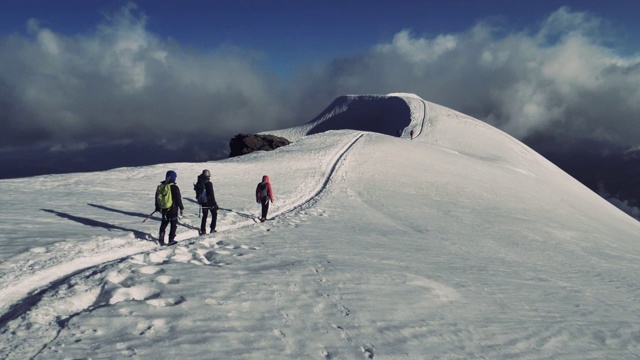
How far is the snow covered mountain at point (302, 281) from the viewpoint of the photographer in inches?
207

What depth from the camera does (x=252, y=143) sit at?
53031 millimetres

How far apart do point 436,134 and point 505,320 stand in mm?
55624

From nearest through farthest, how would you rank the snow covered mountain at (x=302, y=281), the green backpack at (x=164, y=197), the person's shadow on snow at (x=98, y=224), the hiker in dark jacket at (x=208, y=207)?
the snow covered mountain at (x=302, y=281) < the green backpack at (x=164, y=197) < the person's shadow on snow at (x=98, y=224) < the hiker in dark jacket at (x=208, y=207)

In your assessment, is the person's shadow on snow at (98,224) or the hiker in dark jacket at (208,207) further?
the hiker in dark jacket at (208,207)

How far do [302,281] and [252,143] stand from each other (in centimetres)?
4706

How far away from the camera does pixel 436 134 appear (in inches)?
2339

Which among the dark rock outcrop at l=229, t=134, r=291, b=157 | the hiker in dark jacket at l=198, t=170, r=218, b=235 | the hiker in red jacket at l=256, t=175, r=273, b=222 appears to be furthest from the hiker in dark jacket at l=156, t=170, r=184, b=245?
the dark rock outcrop at l=229, t=134, r=291, b=157

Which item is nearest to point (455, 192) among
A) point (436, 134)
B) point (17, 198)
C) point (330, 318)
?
point (330, 318)

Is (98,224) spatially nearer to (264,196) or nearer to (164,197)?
(164,197)

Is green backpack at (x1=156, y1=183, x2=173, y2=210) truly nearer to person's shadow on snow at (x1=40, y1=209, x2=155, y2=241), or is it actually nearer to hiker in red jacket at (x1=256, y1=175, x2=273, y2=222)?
person's shadow on snow at (x1=40, y1=209, x2=155, y2=241)

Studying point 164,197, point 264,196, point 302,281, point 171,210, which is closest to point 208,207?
point 171,210

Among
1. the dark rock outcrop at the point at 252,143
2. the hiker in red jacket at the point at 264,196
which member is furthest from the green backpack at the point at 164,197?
the dark rock outcrop at the point at 252,143

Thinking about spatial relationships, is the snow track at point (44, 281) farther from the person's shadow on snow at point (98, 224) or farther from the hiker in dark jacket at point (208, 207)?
the hiker in dark jacket at point (208, 207)

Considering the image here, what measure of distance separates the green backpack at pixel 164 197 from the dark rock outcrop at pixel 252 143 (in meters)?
42.2
